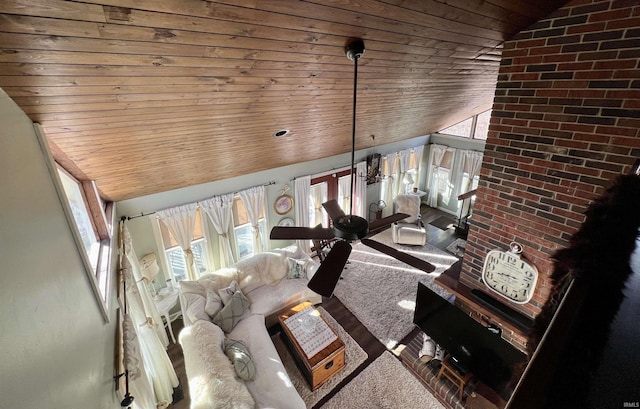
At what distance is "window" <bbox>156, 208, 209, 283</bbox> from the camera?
14.9 ft

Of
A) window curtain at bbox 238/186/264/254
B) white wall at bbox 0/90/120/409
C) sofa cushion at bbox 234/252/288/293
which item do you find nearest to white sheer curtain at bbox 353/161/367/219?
window curtain at bbox 238/186/264/254

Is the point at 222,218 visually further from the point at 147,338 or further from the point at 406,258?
the point at 406,258

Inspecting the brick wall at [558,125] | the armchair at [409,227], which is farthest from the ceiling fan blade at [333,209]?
the armchair at [409,227]

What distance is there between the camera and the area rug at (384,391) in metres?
3.26

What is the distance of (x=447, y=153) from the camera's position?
7.46m

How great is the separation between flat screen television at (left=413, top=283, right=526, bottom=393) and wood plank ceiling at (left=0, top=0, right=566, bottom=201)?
249 centimetres

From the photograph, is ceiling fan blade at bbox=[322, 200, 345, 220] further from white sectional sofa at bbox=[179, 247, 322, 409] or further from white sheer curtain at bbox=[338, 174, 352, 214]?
white sheer curtain at bbox=[338, 174, 352, 214]

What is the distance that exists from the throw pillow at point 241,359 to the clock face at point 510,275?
265cm

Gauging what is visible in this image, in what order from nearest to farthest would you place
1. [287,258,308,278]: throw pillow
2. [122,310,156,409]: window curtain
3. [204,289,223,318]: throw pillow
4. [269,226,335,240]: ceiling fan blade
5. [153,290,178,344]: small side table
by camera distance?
[122,310,156,409]: window curtain, [269,226,335,240]: ceiling fan blade, [204,289,223,318]: throw pillow, [153,290,178,344]: small side table, [287,258,308,278]: throw pillow

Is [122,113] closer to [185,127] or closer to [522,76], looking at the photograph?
[185,127]

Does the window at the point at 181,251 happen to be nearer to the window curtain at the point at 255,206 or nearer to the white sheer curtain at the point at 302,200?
the window curtain at the point at 255,206

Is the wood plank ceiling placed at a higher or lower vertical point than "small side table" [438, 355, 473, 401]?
higher

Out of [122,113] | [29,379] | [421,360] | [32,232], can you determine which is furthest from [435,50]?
[421,360]

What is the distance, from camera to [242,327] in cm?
386
